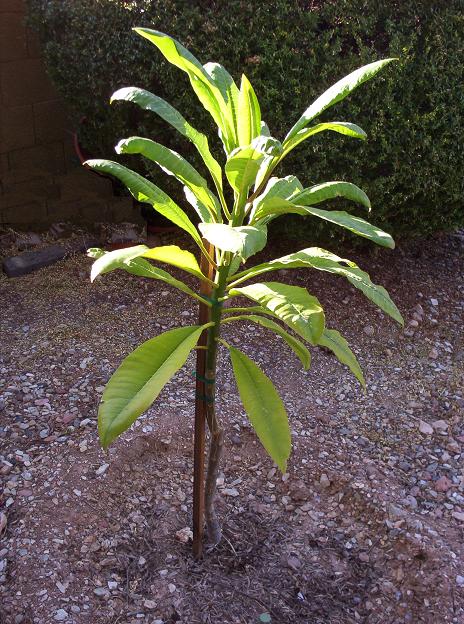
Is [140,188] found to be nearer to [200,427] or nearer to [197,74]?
[197,74]

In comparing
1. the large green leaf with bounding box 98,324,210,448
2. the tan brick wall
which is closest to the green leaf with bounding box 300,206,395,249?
the large green leaf with bounding box 98,324,210,448

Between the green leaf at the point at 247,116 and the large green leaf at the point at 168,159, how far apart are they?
172 mm

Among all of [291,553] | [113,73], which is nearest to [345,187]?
[291,553]

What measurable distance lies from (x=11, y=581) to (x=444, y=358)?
8.55 feet

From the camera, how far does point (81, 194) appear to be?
516 cm

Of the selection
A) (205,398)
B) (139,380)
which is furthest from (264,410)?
(139,380)

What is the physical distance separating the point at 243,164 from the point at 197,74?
33cm

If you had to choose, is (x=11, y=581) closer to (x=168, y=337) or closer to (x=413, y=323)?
(x=168, y=337)

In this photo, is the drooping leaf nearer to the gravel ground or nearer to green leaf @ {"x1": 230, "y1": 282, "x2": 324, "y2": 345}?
green leaf @ {"x1": 230, "y1": 282, "x2": 324, "y2": 345}

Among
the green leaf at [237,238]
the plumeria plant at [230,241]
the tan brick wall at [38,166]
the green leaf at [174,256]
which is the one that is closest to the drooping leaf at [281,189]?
the plumeria plant at [230,241]

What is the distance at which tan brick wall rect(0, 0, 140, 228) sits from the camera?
4988 millimetres

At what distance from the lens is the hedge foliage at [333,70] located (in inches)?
152

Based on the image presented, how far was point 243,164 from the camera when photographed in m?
1.85

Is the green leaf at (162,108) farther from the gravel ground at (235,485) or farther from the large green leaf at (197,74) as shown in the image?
the gravel ground at (235,485)
